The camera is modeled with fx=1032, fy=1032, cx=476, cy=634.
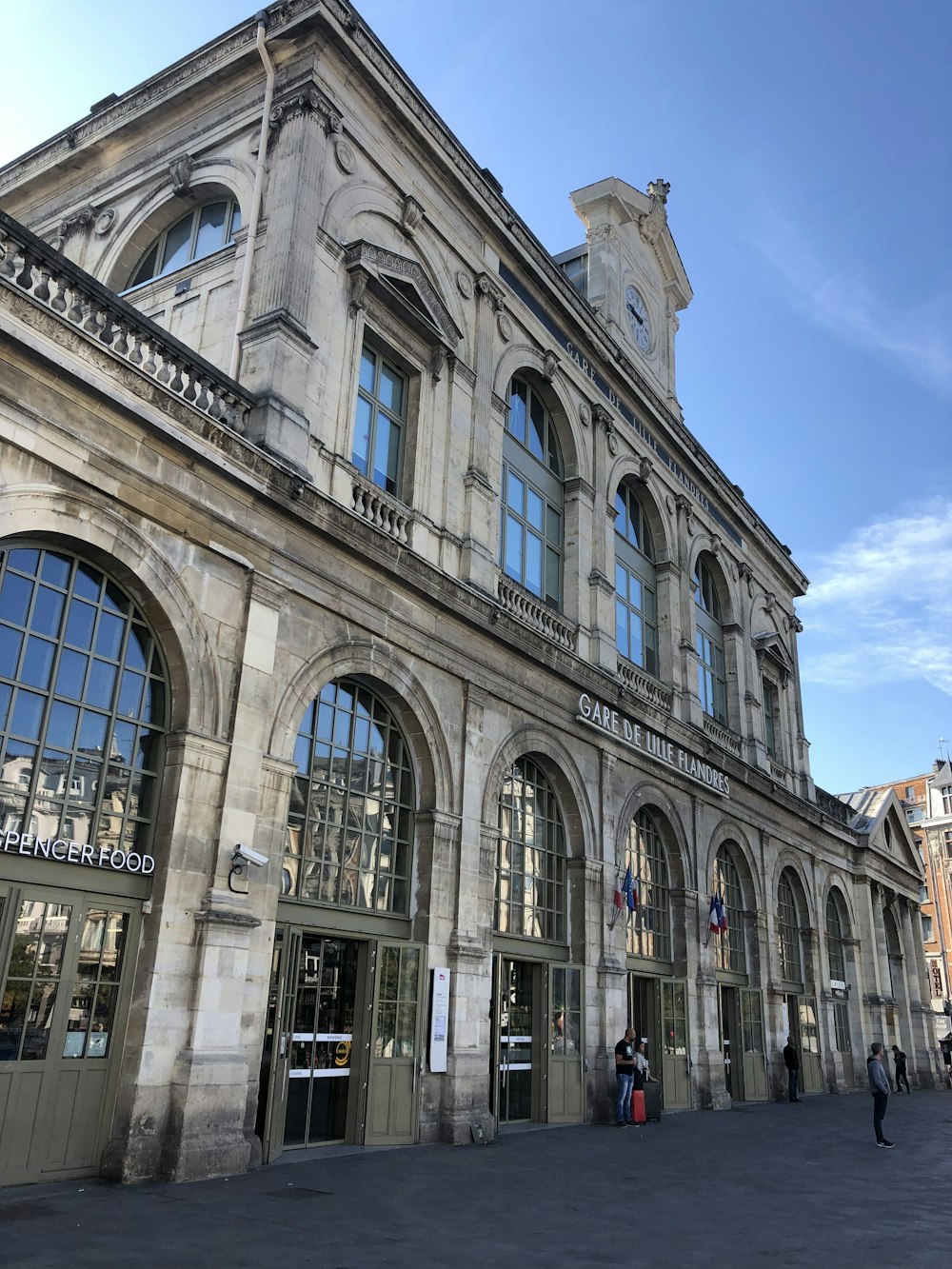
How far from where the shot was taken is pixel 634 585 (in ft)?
77.3

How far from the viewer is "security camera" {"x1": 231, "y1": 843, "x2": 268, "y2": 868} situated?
35.9 ft

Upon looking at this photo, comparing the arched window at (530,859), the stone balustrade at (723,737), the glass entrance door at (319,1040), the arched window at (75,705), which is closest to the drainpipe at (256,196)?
the arched window at (75,705)

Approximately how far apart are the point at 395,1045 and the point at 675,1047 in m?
9.34

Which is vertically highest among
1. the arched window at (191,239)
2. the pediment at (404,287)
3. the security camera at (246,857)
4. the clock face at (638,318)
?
the clock face at (638,318)

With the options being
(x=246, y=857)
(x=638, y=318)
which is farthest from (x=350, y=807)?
(x=638, y=318)

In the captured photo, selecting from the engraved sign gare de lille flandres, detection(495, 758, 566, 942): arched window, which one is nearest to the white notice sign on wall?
detection(495, 758, 566, 942): arched window

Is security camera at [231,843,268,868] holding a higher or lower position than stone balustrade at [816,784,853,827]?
lower

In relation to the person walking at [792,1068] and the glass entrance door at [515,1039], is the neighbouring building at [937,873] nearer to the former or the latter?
the person walking at [792,1068]

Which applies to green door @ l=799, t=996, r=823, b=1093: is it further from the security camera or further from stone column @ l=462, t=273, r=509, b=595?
the security camera

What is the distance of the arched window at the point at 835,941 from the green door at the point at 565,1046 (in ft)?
53.4

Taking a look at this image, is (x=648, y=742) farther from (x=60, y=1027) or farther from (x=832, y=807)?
(x=832, y=807)

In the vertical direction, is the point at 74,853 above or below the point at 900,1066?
above

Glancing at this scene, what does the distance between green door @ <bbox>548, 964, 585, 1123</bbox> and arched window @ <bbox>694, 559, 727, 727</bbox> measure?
10.5 metres

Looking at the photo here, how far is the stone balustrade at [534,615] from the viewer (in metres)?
17.3
